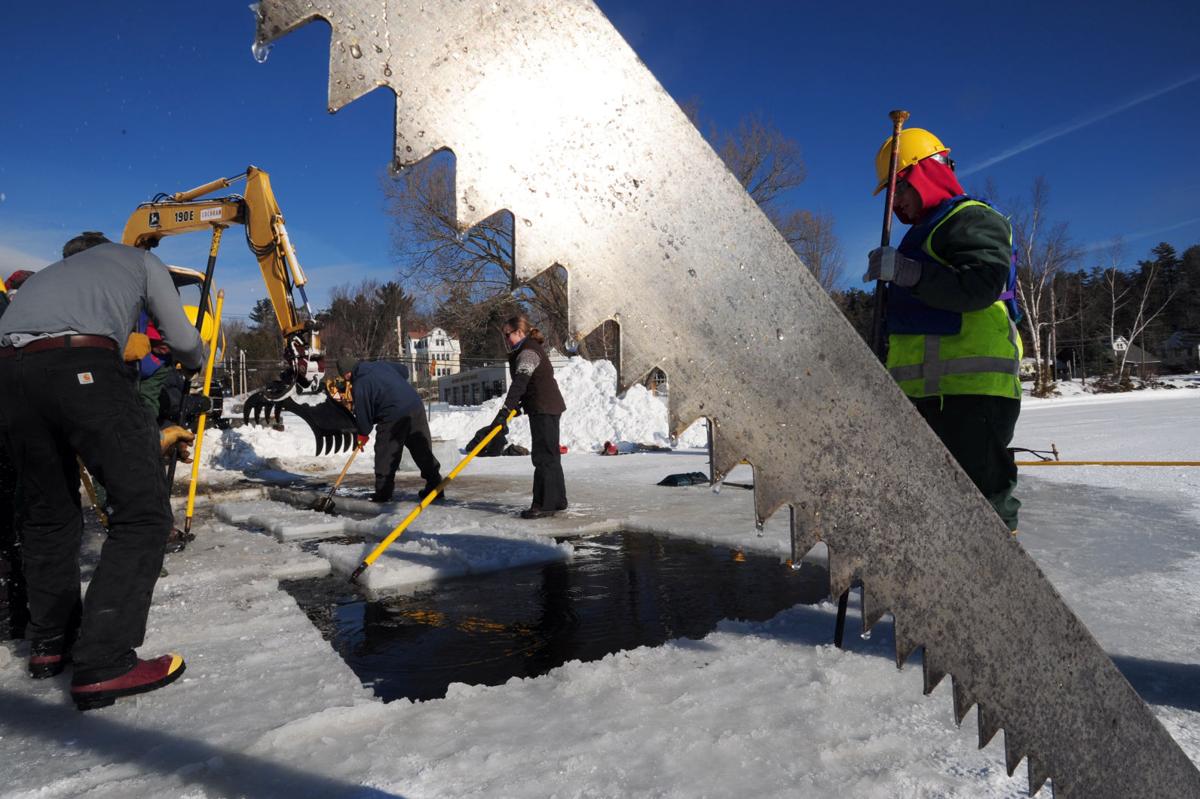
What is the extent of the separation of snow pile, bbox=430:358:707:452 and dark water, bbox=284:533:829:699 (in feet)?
30.3

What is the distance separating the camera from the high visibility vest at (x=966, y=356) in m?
2.42

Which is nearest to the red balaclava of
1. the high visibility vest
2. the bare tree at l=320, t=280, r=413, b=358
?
the high visibility vest

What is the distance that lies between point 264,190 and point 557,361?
16318mm

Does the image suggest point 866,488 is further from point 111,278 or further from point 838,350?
point 111,278

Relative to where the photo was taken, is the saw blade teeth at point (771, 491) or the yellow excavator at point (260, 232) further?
the yellow excavator at point (260, 232)

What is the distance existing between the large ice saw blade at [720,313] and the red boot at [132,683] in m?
2.43

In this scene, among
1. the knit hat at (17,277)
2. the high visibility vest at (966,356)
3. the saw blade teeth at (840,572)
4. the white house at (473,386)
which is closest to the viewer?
the saw blade teeth at (840,572)

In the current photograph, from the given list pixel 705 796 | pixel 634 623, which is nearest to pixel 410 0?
pixel 705 796

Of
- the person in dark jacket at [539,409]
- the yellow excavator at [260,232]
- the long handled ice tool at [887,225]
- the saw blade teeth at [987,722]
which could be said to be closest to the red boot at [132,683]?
the long handled ice tool at [887,225]

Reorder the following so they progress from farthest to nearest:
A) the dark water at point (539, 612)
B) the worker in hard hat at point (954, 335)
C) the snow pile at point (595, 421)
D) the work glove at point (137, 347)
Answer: the snow pile at point (595, 421), the work glove at point (137, 347), the dark water at point (539, 612), the worker in hard hat at point (954, 335)

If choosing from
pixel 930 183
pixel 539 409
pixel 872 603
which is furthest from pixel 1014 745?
pixel 539 409

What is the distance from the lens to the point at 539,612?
3.53 metres

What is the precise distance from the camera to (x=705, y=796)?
1.68 m

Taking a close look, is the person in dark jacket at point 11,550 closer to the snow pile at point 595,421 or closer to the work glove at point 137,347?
the work glove at point 137,347
